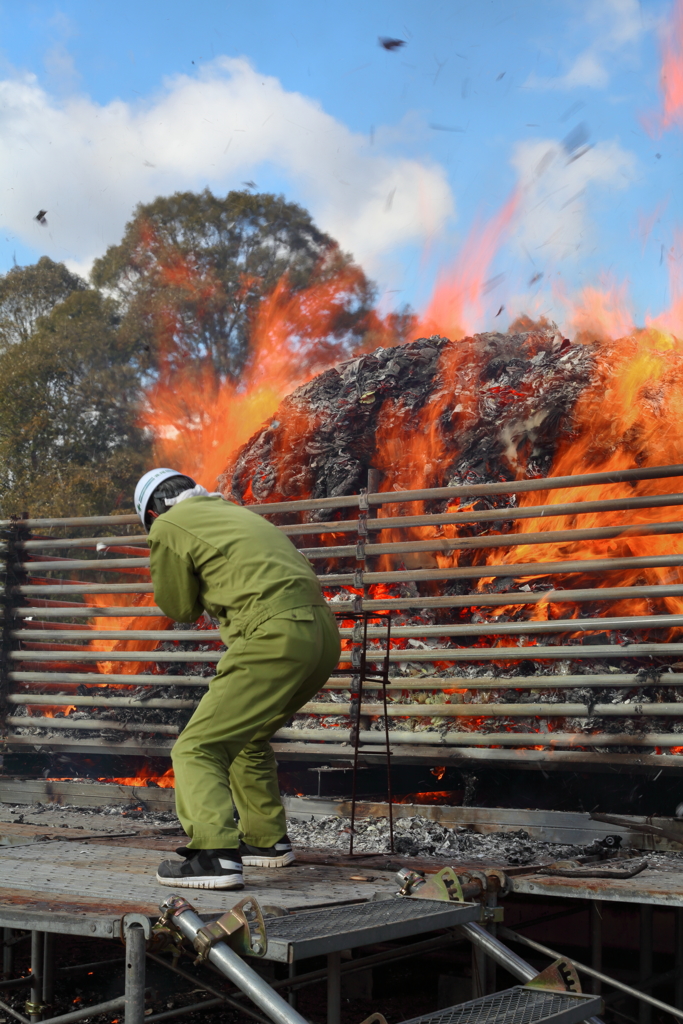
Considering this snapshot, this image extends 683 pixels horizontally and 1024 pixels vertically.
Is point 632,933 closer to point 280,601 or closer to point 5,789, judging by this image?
point 280,601

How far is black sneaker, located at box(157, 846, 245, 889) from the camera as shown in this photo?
3.49 meters

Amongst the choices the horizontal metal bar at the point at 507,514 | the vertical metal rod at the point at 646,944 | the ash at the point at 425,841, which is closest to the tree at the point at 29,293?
the horizontal metal bar at the point at 507,514

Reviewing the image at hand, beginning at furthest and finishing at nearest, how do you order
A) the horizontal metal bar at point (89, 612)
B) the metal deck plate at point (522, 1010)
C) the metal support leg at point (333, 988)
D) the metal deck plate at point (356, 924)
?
the horizontal metal bar at point (89, 612) < the metal support leg at point (333, 988) < the metal deck plate at point (522, 1010) < the metal deck plate at point (356, 924)

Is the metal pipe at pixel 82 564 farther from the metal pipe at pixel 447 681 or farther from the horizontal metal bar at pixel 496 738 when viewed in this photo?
the horizontal metal bar at pixel 496 738

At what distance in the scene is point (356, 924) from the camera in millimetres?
2891

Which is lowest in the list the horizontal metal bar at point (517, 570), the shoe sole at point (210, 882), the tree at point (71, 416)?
the shoe sole at point (210, 882)

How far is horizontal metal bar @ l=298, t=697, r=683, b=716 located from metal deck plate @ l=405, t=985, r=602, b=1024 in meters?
2.86

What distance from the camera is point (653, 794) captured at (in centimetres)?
632

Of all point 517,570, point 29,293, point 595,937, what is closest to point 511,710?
point 517,570

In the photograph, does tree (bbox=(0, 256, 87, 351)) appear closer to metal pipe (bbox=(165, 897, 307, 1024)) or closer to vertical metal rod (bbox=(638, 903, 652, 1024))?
vertical metal rod (bbox=(638, 903, 652, 1024))

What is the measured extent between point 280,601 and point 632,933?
2858 mm

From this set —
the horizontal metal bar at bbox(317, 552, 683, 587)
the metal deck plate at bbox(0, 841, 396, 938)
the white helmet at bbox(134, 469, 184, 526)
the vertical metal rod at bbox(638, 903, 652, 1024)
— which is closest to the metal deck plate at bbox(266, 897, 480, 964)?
the metal deck plate at bbox(0, 841, 396, 938)

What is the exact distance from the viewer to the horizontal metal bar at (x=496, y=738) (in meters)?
5.59

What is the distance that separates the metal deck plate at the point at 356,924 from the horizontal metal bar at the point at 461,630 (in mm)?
2800
